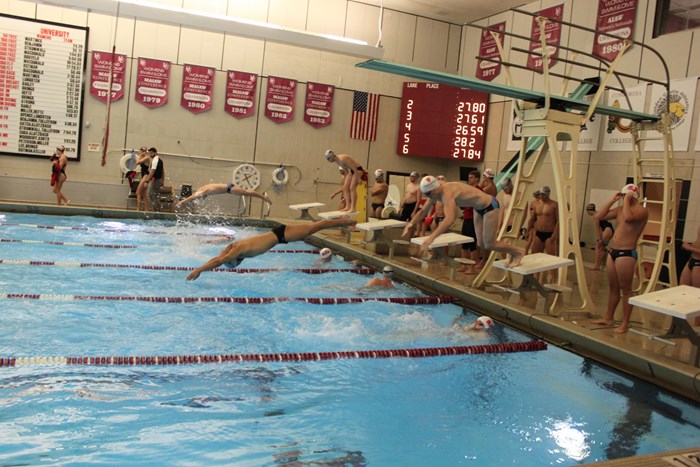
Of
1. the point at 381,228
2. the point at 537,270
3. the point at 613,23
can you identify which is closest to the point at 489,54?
the point at 613,23

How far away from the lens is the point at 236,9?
15078 mm

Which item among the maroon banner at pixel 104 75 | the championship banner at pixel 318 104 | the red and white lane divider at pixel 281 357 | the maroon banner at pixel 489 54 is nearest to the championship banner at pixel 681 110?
the maroon banner at pixel 489 54

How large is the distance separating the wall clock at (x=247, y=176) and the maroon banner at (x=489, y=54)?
6.36 m

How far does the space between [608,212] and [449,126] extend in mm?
9317

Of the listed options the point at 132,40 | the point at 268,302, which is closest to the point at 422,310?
the point at 268,302

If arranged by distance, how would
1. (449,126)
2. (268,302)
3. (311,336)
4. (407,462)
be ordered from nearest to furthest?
(407,462) < (311,336) < (268,302) < (449,126)

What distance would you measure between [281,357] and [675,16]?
9965mm

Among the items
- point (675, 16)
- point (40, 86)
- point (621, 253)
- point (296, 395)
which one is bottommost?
point (296, 395)

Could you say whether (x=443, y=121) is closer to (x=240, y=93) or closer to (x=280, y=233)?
(x=240, y=93)

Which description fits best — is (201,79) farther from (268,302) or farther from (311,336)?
(311,336)

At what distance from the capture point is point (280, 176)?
15.9 metres

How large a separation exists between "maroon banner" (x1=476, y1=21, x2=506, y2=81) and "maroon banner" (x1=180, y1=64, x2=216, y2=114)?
6882 mm

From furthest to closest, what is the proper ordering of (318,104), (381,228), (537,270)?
(318,104) < (381,228) < (537,270)

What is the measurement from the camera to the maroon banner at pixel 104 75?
1409 cm
